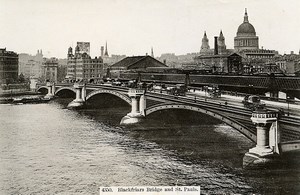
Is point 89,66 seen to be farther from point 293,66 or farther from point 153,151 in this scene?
point 153,151

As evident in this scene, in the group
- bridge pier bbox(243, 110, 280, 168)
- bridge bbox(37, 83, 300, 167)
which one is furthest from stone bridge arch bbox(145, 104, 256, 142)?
bridge pier bbox(243, 110, 280, 168)

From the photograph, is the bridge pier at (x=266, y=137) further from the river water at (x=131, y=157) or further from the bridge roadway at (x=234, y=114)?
the river water at (x=131, y=157)

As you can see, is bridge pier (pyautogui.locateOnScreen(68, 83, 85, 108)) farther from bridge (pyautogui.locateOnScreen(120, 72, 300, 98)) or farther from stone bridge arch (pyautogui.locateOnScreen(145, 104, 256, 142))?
stone bridge arch (pyautogui.locateOnScreen(145, 104, 256, 142))

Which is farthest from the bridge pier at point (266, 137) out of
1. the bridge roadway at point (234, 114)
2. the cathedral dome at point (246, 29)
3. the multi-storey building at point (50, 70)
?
the multi-storey building at point (50, 70)

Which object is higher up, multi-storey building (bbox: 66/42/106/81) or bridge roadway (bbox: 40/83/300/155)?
multi-storey building (bbox: 66/42/106/81)

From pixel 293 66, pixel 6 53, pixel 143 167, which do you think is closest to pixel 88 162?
pixel 143 167

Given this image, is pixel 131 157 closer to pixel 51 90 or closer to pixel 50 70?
pixel 51 90
